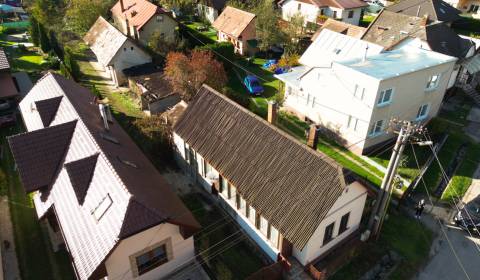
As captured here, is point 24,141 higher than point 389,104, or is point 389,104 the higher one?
point 24,141

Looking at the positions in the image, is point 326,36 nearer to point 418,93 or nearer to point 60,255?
point 418,93

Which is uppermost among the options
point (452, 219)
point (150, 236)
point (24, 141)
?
point (24, 141)

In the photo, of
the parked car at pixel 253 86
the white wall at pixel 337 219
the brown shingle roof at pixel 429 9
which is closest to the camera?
the white wall at pixel 337 219

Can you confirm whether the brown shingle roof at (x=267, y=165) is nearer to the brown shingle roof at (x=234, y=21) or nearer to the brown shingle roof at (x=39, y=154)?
the brown shingle roof at (x=39, y=154)

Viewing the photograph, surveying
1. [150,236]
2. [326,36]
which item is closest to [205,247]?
[150,236]

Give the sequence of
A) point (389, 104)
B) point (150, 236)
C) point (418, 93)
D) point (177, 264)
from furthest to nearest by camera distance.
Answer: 1. point (418, 93)
2. point (389, 104)
3. point (177, 264)
4. point (150, 236)

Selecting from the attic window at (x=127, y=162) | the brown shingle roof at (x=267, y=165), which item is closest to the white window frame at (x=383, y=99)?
the brown shingle roof at (x=267, y=165)
